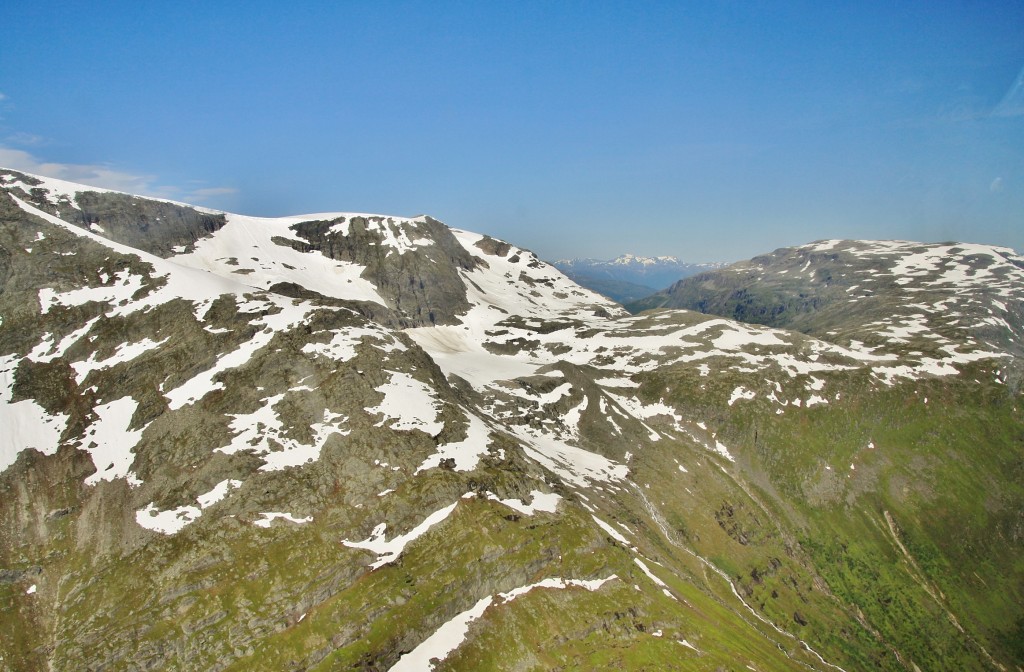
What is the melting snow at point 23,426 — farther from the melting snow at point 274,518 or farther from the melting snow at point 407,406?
the melting snow at point 407,406

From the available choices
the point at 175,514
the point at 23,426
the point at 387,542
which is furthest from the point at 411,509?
the point at 23,426

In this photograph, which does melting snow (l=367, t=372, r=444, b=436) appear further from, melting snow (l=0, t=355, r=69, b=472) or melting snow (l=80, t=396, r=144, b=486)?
melting snow (l=0, t=355, r=69, b=472)

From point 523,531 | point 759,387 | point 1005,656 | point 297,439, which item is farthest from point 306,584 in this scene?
point 1005,656

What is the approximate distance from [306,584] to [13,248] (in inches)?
4251

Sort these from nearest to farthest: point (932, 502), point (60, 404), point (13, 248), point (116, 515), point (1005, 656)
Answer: point (116, 515) → point (60, 404) → point (13, 248) → point (1005, 656) → point (932, 502)

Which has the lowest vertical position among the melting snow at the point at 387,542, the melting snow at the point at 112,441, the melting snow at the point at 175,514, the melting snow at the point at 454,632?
the melting snow at the point at 454,632

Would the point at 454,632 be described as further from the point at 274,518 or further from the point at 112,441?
the point at 112,441

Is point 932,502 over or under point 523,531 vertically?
under

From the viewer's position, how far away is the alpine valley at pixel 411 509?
6506 centimetres

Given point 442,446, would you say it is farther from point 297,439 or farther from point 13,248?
point 13,248

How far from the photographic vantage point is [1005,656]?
12988 cm

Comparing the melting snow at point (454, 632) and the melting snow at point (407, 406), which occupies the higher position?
the melting snow at point (407, 406)

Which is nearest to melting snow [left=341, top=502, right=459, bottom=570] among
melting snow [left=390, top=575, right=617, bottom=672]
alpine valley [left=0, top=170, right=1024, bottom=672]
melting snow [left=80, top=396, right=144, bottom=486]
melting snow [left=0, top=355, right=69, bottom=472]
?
alpine valley [left=0, top=170, right=1024, bottom=672]

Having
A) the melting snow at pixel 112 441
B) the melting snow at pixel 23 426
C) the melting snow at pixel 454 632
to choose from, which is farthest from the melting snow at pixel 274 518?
the melting snow at pixel 23 426
